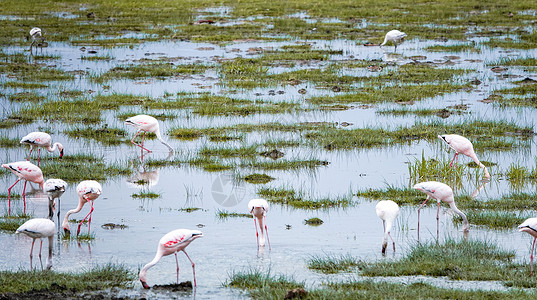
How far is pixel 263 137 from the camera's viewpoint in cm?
1819

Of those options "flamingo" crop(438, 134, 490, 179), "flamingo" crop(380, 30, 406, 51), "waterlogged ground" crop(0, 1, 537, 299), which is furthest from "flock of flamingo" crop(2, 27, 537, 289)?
"flamingo" crop(380, 30, 406, 51)

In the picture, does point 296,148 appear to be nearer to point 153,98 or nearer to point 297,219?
point 297,219

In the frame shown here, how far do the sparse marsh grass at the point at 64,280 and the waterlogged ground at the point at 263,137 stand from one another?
290 mm

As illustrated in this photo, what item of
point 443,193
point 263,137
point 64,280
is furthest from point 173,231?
point 263,137

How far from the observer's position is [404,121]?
19797mm

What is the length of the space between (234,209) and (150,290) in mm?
4236

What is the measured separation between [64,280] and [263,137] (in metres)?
9.69

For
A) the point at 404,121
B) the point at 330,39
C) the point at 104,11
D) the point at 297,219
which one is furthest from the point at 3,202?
the point at 104,11

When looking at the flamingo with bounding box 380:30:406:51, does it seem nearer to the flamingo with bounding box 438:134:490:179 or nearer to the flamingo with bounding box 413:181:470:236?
the flamingo with bounding box 438:134:490:179

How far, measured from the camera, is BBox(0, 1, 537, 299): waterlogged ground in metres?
11.0

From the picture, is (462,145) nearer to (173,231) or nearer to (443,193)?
(443,193)

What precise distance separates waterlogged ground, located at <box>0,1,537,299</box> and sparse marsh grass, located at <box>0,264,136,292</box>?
0.95 feet

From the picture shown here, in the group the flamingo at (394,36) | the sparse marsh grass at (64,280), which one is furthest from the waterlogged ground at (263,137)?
the flamingo at (394,36)

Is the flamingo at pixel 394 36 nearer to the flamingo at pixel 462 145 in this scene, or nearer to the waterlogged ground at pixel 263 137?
the waterlogged ground at pixel 263 137
